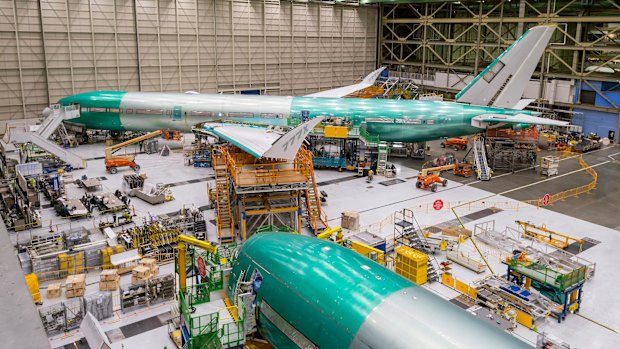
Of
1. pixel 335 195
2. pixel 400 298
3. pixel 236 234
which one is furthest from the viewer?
pixel 335 195

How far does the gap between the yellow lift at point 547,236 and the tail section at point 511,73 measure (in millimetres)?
15043

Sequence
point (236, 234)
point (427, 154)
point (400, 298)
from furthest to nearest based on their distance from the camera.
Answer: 1. point (427, 154)
2. point (236, 234)
3. point (400, 298)

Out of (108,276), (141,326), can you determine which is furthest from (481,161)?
(141,326)

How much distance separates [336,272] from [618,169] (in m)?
39.9

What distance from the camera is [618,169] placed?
143 ft

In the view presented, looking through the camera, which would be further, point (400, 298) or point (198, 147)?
point (198, 147)

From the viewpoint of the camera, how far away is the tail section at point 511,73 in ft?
131

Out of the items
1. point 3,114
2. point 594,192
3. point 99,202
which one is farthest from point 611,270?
point 3,114

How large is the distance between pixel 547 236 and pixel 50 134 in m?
37.6

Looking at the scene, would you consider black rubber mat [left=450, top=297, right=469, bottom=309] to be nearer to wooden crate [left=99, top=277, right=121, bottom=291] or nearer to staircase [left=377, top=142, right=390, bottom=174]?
wooden crate [left=99, top=277, right=121, bottom=291]

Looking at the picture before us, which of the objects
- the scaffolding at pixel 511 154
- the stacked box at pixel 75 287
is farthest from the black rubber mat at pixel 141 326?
the scaffolding at pixel 511 154

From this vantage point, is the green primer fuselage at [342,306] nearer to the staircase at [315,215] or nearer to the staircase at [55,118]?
the staircase at [315,215]

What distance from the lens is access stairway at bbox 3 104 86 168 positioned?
37156 millimetres

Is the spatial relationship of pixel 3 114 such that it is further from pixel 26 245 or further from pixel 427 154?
pixel 427 154
